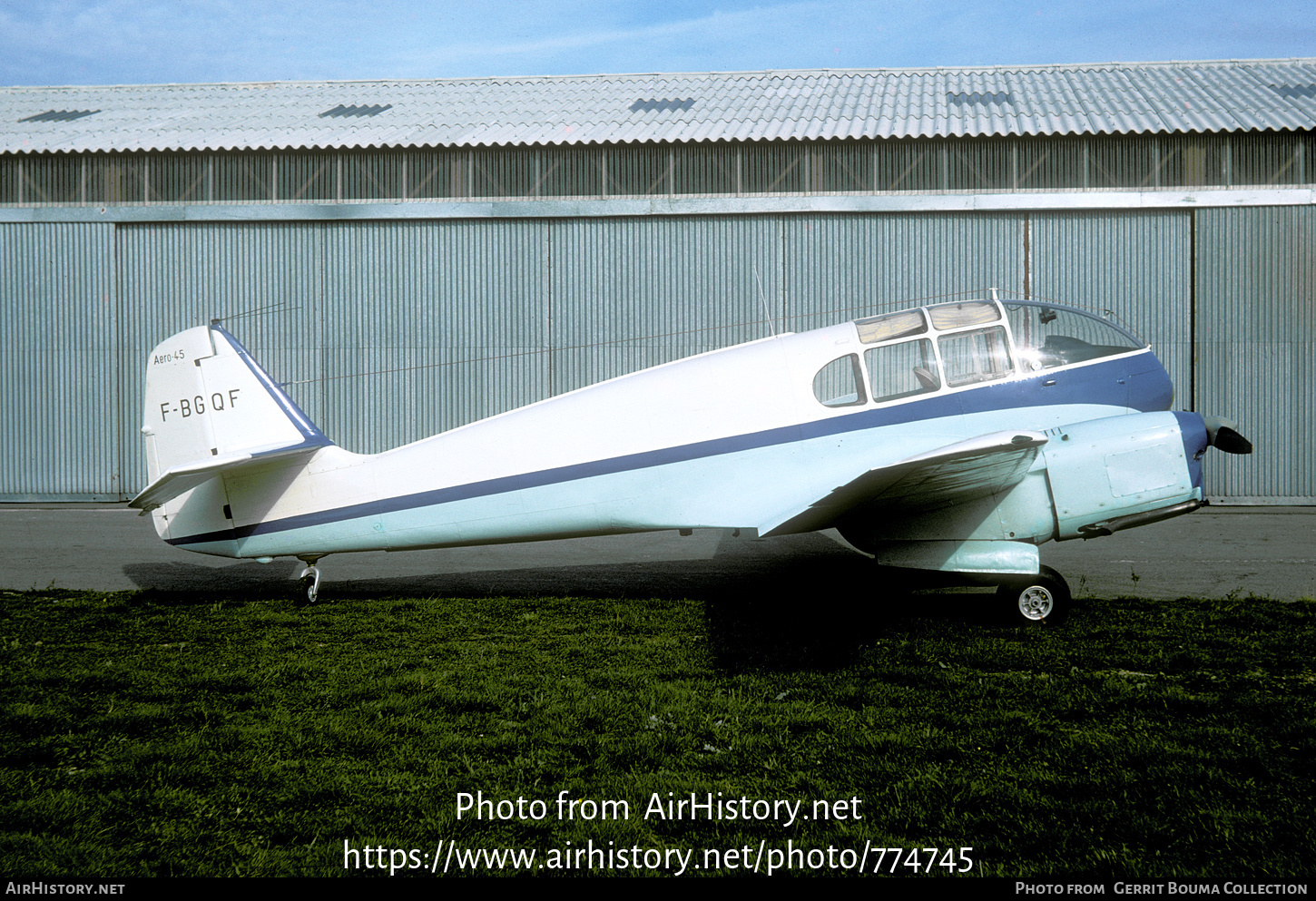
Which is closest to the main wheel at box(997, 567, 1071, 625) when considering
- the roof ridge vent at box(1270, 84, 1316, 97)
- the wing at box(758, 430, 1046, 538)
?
the wing at box(758, 430, 1046, 538)

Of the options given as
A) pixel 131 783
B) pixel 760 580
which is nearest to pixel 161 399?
pixel 131 783

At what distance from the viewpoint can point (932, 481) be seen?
263 inches

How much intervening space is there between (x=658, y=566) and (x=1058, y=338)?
205 inches

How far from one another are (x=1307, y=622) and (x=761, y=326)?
34.6 ft

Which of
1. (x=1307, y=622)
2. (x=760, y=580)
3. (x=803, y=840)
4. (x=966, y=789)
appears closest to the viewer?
(x=803, y=840)

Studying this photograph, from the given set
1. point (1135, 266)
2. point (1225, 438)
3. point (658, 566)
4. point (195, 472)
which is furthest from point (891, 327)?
point (1135, 266)

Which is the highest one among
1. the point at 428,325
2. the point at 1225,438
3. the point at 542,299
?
the point at 542,299

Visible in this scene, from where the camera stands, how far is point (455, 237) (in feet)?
54.5

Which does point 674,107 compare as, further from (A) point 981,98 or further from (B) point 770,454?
(B) point 770,454

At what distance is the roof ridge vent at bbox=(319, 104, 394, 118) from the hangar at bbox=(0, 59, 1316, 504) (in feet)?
3.81

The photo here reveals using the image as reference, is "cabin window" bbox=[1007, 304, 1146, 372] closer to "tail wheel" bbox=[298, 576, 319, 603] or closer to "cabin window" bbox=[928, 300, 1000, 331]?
"cabin window" bbox=[928, 300, 1000, 331]

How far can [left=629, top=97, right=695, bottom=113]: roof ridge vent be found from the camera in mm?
18094

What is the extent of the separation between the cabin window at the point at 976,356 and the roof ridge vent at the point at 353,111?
15.3 meters

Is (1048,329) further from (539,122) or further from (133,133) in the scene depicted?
(133,133)
